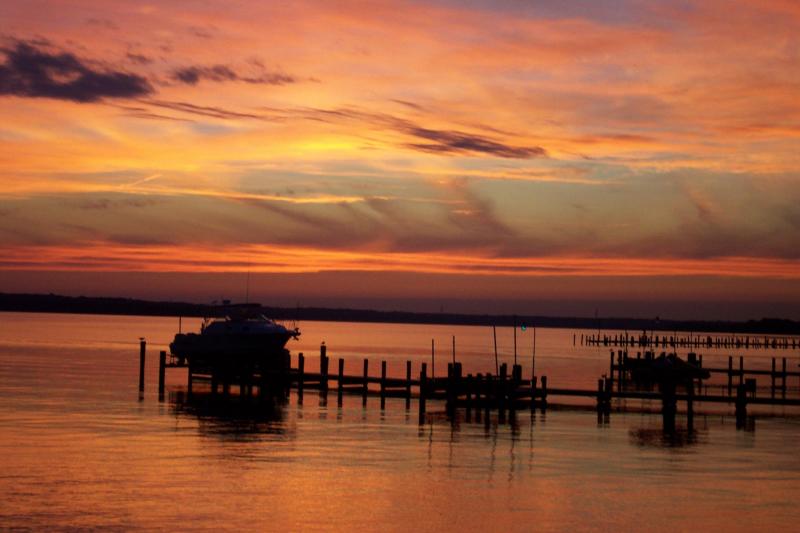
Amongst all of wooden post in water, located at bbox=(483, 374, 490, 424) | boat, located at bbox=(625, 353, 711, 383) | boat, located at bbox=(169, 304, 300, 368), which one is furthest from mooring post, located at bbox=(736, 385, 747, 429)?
boat, located at bbox=(169, 304, 300, 368)

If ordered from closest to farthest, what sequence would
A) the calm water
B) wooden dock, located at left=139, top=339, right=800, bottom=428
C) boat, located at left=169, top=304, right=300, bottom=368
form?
the calm water
wooden dock, located at left=139, top=339, right=800, bottom=428
boat, located at left=169, top=304, right=300, bottom=368

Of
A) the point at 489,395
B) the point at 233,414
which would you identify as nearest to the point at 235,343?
the point at 233,414

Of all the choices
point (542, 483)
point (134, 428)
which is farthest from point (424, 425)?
point (542, 483)

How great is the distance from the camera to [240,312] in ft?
237

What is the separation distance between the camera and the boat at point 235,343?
6744 centimetres

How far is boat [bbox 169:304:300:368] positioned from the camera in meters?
67.4

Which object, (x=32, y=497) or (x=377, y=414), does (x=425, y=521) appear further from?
(x=377, y=414)

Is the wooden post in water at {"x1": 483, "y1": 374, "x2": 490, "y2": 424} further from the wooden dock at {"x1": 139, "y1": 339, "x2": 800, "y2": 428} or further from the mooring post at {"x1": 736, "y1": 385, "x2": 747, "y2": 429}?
the mooring post at {"x1": 736, "y1": 385, "x2": 747, "y2": 429}

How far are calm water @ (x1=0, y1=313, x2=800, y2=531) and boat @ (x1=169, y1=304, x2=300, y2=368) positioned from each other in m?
13.1

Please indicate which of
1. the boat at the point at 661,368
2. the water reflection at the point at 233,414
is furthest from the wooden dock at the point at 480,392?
the boat at the point at 661,368

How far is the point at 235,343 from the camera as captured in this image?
223 feet

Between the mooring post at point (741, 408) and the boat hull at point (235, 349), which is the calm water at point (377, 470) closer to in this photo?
the mooring post at point (741, 408)

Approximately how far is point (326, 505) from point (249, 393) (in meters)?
37.2

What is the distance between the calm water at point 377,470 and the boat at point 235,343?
13.1 m
